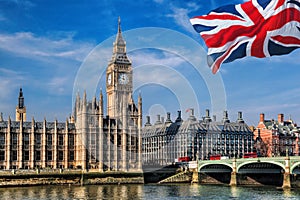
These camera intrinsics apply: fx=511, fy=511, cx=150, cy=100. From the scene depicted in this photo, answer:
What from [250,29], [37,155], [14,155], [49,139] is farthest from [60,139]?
[250,29]

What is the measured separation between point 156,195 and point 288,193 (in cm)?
1911

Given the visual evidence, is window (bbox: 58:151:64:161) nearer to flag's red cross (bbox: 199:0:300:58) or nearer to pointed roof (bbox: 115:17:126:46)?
pointed roof (bbox: 115:17:126:46)

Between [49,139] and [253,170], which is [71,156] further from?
[253,170]

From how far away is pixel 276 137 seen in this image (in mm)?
143750

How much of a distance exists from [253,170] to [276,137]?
50038 millimetres

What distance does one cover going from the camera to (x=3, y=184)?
8988cm

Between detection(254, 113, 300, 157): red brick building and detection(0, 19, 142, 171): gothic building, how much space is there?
150 feet

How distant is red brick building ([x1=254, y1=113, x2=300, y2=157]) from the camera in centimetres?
14338

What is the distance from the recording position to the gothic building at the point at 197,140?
447ft

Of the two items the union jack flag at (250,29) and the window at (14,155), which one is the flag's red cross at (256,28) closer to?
the union jack flag at (250,29)

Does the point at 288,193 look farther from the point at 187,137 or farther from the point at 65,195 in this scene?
the point at 187,137

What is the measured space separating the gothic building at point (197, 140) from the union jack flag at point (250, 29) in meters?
110

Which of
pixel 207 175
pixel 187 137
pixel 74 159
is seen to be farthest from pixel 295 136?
pixel 74 159

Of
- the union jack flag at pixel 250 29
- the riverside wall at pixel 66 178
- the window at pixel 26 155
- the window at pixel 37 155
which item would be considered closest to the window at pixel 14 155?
the window at pixel 26 155
